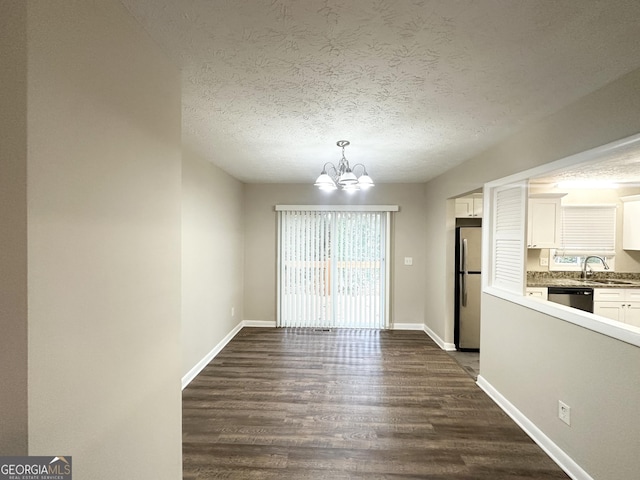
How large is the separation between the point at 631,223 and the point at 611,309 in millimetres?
1348

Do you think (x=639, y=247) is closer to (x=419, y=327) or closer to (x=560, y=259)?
(x=560, y=259)

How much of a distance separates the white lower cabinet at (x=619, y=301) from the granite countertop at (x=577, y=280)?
2.7 inches

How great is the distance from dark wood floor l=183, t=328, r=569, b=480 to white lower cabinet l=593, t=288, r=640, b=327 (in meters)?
1.95

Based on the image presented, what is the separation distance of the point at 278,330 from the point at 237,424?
106 inches

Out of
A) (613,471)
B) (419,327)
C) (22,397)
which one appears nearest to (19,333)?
(22,397)

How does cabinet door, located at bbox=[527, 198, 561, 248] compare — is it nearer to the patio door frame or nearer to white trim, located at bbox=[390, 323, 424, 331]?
the patio door frame

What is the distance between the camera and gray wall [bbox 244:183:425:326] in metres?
5.40

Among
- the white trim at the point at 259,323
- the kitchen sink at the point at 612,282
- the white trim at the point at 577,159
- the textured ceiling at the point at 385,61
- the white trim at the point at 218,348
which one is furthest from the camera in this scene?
the white trim at the point at 259,323

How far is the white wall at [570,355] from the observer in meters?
1.73

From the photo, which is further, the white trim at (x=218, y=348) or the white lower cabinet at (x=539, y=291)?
the white lower cabinet at (x=539, y=291)

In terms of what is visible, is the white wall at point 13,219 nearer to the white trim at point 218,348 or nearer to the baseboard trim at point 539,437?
the white trim at point 218,348

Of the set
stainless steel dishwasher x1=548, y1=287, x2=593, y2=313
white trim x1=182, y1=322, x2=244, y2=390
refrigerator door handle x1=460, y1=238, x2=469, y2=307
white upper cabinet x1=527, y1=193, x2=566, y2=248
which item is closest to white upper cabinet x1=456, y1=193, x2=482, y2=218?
refrigerator door handle x1=460, y1=238, x2=469, y2=307

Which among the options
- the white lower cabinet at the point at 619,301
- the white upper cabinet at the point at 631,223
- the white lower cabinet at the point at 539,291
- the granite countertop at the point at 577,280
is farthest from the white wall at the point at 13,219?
the white upper cabinet at the point at 631,223

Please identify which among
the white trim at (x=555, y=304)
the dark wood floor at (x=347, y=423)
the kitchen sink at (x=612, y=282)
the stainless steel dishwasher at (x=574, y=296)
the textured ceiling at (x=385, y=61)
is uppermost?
the textured ceiling at (x=385, y=61)
